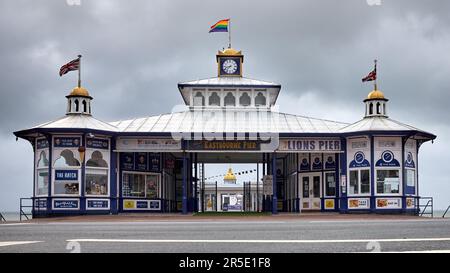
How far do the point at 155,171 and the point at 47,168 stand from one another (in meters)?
7.02

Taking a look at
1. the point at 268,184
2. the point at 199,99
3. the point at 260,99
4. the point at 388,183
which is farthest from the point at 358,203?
the point at 199,99

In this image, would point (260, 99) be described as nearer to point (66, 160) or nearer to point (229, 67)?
point (229, 67)

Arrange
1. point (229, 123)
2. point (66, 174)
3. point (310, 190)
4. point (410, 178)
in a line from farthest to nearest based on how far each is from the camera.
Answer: point (310, 190) < point (229, 123) < point (410, 178) < point (66, 174)

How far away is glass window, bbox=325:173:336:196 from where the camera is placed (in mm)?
36500

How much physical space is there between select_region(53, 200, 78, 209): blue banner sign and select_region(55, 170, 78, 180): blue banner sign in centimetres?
123

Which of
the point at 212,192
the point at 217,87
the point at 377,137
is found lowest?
the point at 212,192

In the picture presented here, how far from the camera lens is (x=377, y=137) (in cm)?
3369

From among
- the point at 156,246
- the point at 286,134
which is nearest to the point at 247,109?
the point at 286,134

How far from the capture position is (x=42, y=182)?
33500 millimetres

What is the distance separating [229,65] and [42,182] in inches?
620

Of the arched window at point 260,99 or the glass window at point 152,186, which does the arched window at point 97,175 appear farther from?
the arched window at point 260,99

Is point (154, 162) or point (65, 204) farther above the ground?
point (154, 162)

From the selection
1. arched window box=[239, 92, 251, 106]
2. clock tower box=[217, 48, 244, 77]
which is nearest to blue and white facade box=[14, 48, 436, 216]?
arched window box=[239, 92, 251, 106]
